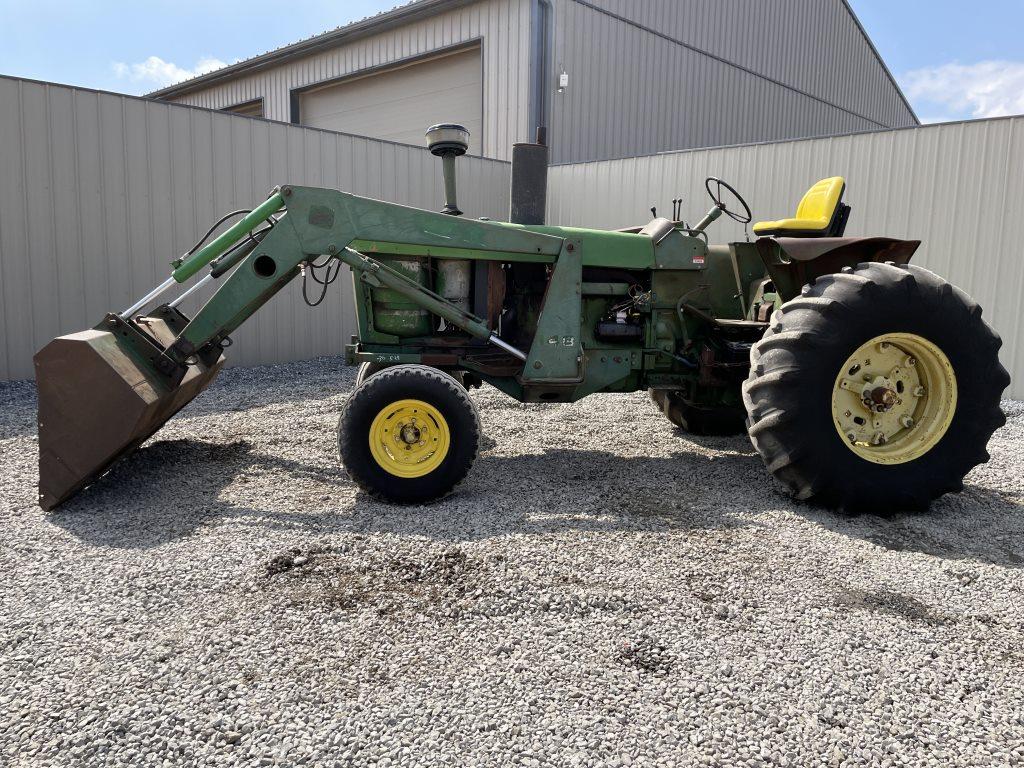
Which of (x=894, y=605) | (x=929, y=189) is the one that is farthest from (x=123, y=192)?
(x=929, y=189)

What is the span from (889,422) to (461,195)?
7.48 meters

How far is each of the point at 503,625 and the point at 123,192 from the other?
690cm

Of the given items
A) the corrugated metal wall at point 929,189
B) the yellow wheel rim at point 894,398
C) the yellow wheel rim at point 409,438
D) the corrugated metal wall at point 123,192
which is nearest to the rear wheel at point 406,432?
the yellow wheel rim at point 409,438

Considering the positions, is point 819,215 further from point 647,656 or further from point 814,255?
point 647,656

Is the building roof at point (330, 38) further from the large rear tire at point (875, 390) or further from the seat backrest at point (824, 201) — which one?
the large rear tire at point (875, 390)

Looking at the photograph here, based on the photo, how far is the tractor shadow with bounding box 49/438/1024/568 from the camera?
3213mm

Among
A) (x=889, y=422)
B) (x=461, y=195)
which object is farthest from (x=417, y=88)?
(x=889, y=422)

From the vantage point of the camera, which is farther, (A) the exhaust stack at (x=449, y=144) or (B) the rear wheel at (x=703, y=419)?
(B) the rear wheel at (x=703, y=419)

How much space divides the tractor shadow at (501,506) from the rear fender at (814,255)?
3.82 ft

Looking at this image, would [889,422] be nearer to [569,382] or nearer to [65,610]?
[569,382]

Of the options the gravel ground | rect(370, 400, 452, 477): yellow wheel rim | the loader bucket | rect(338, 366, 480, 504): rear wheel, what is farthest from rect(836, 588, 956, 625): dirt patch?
the loader bucket

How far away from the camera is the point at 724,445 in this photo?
16.5 feet

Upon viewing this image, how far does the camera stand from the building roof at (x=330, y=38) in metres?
11.9

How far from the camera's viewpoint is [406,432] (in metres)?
3.59
